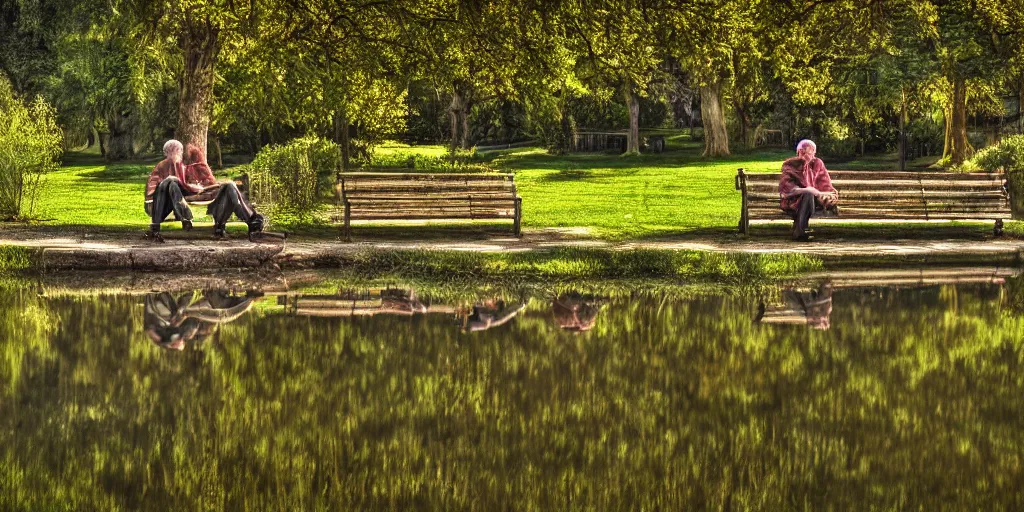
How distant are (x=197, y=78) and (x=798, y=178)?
13806 mm

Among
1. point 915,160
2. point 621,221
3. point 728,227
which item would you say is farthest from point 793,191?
point 915,160

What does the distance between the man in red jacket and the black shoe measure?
723 centimetres

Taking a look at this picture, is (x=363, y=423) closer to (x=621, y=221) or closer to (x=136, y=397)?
(x=136, y=397)

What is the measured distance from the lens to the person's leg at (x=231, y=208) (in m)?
17.3

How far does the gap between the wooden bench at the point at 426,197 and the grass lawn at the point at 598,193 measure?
69 cm

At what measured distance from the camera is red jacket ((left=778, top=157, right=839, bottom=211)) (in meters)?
18.8

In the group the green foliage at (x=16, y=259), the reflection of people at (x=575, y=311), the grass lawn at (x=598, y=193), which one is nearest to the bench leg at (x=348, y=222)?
the grass lawn at (x=598, y=193)

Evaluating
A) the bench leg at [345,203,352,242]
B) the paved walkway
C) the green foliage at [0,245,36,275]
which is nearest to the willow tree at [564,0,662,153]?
the paved walkway

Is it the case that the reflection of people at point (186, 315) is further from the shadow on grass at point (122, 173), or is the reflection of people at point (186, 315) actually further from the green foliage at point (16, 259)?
the shadow on grass at point (122, 173)

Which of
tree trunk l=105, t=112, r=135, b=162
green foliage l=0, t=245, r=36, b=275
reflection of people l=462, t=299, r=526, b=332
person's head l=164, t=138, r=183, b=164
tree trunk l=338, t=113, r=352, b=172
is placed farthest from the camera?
tree trunk l=105, t=112, r=135, b=162

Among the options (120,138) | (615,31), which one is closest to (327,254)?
(615,31)

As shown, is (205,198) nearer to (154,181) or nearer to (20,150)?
(154,181)

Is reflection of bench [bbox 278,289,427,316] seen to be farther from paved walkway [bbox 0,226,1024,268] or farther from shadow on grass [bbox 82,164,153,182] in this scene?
shadow on grass [bbox 82,164,153,182]

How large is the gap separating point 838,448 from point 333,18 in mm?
17343
